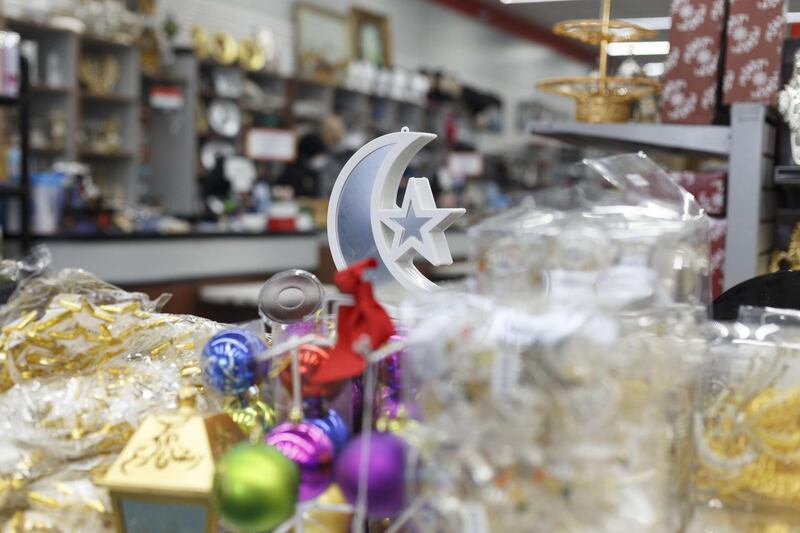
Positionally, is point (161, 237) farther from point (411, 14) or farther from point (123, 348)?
point (411, 14)

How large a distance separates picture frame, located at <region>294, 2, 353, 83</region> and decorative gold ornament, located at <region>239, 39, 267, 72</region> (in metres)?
0.61

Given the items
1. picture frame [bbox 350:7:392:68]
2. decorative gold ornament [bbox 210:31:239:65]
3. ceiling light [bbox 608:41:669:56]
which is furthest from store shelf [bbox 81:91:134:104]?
ceiling light [bbox 608:41:669:56]

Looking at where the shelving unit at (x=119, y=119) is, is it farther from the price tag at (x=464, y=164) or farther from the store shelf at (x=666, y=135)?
the price tag at (x=464, y=164)

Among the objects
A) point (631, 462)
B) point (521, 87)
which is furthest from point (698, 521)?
point (521, 87)

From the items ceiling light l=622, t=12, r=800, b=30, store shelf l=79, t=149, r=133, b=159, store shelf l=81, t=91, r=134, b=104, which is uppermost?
store shelf l=81, t=91, r=134, b=104

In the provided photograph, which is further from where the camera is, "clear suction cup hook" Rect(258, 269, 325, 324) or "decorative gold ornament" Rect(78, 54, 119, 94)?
"decorative gold ornament" Rect(78, 54, 119, 94)

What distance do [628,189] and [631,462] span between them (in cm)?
32

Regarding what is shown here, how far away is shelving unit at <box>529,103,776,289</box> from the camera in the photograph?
236cm

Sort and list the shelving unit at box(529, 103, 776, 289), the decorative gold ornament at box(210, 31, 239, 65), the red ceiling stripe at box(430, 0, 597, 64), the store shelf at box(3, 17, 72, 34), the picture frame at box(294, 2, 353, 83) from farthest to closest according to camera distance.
→ the red ceiling stripe at box(430, 0, 597, 64)
the picture frame at box(294, 2, 353, 83)
the decorative gold ornament at box(210, 31, 239, 65)
the store shelf at box(3, 17, 72, 34)
the shelving unit at box(529, 103, 776, 289)

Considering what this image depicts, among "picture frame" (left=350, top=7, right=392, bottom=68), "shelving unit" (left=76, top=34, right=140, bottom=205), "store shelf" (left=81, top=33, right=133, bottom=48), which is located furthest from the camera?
"picture frame" (left=350, top=7, right=392, bottom=68)

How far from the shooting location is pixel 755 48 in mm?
2414

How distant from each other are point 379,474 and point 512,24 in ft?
41.0

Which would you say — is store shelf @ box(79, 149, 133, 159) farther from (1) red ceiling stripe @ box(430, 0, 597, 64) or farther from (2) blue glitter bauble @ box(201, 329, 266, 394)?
(2) blue glitter bauble @ box(201, 329, 266, 394)

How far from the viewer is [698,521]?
2.52ft
